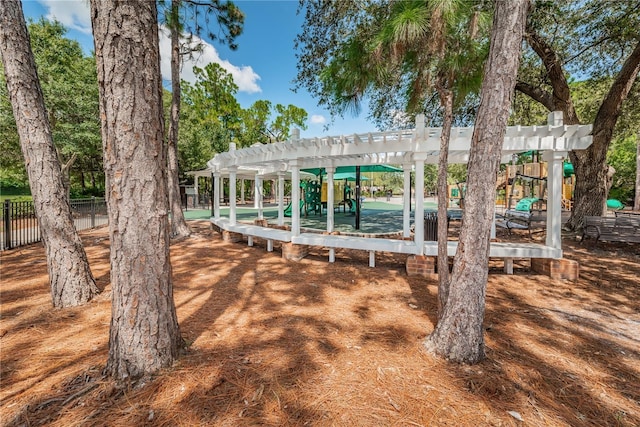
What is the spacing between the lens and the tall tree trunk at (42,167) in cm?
336

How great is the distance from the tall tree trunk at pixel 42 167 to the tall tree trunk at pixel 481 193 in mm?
4403

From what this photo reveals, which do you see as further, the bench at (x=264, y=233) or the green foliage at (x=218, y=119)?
the green foliage at (x=218, y=119)

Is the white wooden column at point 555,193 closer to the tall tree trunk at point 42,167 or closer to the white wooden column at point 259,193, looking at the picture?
the tall tree trunk at point 42,167

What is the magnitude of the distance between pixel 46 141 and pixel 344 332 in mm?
4360

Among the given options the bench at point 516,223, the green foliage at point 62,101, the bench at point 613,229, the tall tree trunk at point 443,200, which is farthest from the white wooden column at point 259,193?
the bench at point 613,229

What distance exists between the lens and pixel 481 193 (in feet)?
7.61

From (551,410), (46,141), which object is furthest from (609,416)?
(46,141)

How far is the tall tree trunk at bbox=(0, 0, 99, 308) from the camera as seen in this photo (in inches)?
132

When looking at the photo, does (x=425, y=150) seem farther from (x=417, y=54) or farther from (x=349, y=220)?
(x=349, y=220)

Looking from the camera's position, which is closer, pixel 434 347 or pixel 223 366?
pixel 223 366

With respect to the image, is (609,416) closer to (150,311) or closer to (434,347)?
(434,347)

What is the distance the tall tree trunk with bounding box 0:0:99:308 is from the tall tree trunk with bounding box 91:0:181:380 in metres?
2.17

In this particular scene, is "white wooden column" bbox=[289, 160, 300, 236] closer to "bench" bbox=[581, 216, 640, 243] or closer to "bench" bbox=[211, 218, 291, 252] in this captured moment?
"bench" bbox=[211, 218, 291, 252]

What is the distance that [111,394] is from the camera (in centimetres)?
197
